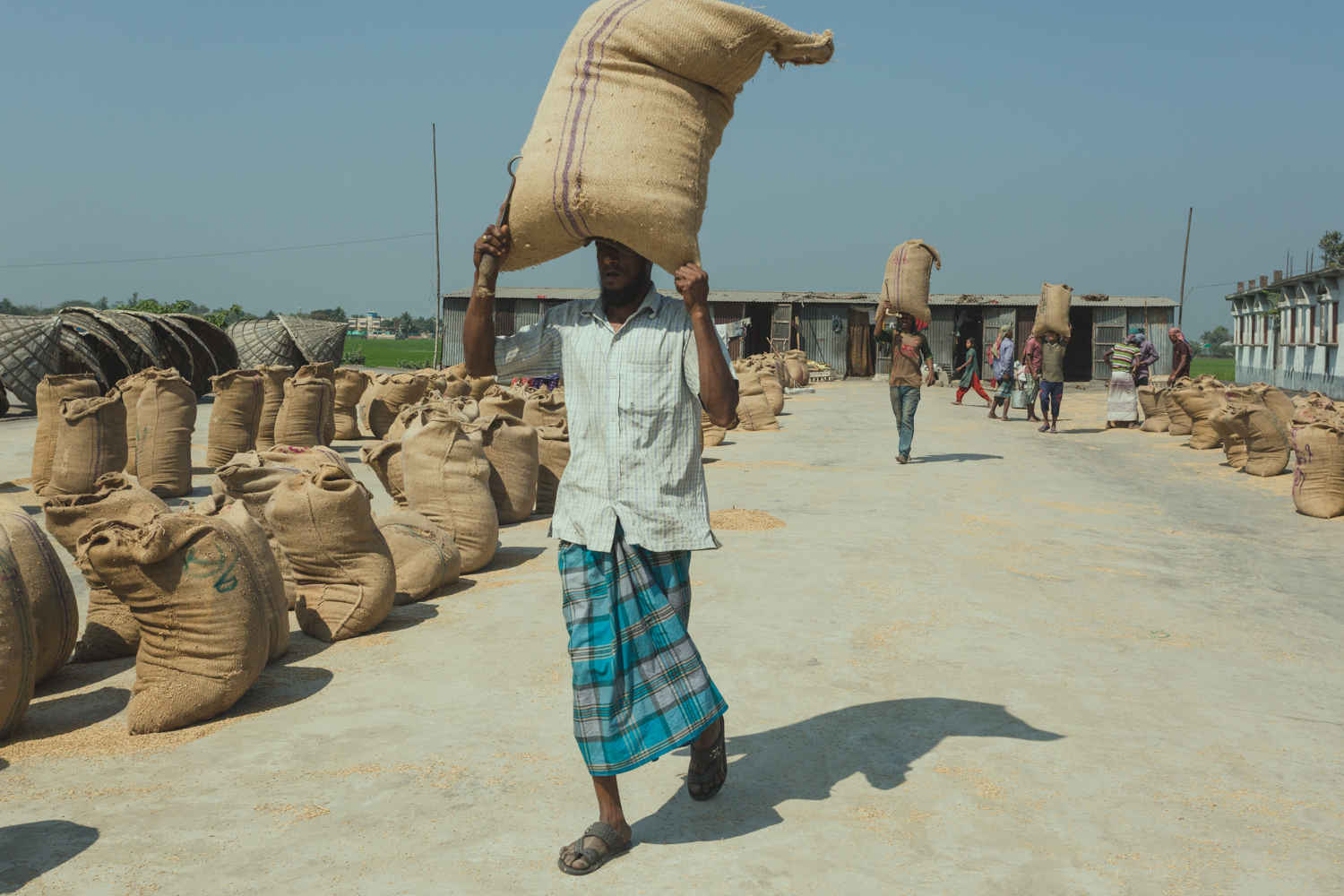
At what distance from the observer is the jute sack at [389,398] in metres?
12.3

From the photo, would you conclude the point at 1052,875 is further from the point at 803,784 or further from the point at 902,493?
the point at 902,493

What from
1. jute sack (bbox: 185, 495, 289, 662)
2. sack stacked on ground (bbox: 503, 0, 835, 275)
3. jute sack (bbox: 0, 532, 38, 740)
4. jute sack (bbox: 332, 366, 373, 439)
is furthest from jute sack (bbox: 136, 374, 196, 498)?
sack stacked on ground (bbox: 503, 0, 835, 275)

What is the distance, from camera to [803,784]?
9.53 ft

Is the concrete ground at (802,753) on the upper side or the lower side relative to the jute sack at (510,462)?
lower

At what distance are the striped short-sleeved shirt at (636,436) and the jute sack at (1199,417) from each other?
39.5 feet

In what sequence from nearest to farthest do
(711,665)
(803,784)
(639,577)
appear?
1. (639,577)
2. (803,784)
3. (711,665)

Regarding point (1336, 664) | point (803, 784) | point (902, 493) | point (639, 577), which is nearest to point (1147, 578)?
point (1336, 664)

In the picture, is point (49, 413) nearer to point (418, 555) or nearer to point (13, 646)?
point (418, 555)

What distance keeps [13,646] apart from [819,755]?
8.64ft

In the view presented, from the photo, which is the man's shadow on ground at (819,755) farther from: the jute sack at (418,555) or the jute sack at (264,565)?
the jute sack at (418,555)

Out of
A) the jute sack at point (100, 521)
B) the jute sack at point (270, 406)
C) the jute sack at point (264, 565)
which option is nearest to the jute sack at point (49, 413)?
the jute sack at point (270, 406)

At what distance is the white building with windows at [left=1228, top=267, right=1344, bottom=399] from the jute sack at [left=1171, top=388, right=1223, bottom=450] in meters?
13.8

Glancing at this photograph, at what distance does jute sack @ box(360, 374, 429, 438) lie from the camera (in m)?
12.3

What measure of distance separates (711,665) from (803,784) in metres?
1.10
